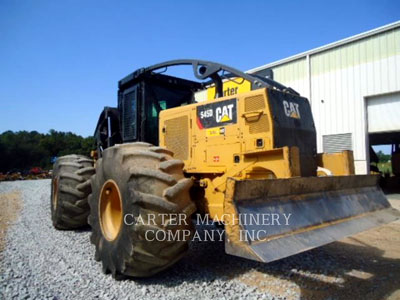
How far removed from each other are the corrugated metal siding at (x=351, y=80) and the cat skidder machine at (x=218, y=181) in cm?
836

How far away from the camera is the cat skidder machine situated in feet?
9.66

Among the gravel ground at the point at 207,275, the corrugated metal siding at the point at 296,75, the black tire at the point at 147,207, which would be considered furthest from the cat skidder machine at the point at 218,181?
the corrugated metal siding at the point at 296,75

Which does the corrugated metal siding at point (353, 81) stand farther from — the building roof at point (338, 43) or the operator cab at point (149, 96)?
the operator cab at point (149, 96)

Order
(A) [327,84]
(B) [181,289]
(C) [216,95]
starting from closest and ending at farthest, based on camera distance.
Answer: (B) [181,289] < (C) [216,95] < (A) [327,84]

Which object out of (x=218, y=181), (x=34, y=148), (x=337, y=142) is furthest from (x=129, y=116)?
(x=34, y=148)

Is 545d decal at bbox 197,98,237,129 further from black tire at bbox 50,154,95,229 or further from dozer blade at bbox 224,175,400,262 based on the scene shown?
black tire at bbox 50,154,95,229

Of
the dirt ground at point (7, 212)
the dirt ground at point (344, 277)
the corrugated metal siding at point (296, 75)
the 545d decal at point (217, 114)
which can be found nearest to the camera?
the dirt ground at point (344, 277)

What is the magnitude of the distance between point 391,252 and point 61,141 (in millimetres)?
54593

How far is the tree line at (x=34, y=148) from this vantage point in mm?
41969

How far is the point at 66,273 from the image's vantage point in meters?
3.64

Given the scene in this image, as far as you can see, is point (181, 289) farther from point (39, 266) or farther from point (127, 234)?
point (39, 266)

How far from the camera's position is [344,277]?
372 centimetres

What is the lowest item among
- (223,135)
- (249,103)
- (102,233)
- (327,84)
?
(102,233)

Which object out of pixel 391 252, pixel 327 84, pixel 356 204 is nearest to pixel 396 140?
pixel 327 84
